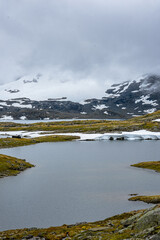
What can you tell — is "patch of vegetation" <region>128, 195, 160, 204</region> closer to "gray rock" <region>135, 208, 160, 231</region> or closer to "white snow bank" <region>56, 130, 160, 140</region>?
"gray rock" <region>135, 208, 160, 231</region>

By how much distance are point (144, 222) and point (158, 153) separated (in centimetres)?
6876

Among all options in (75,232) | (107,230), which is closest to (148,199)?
(107,230)

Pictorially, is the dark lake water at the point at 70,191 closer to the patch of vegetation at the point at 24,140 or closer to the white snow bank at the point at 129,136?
the patch of vegetation at the point at 24,140

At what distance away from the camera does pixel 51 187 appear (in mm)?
49594

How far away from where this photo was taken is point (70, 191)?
46.5m

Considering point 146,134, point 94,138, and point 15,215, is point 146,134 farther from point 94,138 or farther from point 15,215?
point 15,215

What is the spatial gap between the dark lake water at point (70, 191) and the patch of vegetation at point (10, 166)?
2.49 metres

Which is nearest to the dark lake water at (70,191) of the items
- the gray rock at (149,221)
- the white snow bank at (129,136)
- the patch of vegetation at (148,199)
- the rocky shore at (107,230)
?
the patch of vegetation at (148,199)

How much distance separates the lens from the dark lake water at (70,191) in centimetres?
3566

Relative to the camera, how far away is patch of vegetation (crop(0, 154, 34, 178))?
6036 centimetres

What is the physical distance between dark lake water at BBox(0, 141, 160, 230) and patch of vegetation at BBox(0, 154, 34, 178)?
8.16 feet

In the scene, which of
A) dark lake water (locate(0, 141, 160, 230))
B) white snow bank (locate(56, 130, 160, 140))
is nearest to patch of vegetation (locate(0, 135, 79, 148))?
white snow bank (locate(56, 130, 160, 140))

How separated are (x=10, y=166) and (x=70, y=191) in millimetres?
24137

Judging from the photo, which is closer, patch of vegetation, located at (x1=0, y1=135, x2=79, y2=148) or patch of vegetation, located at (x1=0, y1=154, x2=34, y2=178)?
patch of vegetation, located at (x1=0, y1=154, x2=34, y2=178)
